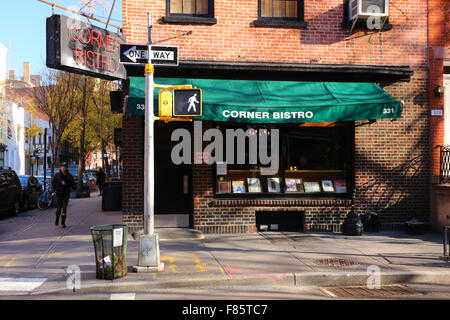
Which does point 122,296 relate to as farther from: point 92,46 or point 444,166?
point 444,166

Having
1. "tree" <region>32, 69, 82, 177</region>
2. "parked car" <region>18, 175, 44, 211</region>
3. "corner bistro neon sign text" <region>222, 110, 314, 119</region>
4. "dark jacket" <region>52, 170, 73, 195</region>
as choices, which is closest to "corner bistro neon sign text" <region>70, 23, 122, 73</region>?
"corner bistro neon sign text" <region>222, 110, 314, 119</region>

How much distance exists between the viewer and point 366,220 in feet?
36.0

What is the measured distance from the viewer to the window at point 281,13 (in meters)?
10.9

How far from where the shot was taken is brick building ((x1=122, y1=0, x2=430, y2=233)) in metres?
10.5

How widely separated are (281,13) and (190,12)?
2402mm

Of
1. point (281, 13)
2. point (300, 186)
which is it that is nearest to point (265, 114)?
point (300, 186)

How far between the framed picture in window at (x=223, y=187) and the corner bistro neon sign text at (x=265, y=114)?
7.40ft

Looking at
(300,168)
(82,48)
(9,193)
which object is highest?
(82,48)

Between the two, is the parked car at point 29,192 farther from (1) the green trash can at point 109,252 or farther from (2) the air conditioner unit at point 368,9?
(2) the air conditioner unit at point 368,9

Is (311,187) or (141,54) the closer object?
(141,54)

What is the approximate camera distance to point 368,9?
10695 millimetres

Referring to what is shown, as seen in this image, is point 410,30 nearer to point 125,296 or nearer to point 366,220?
point 366,220
